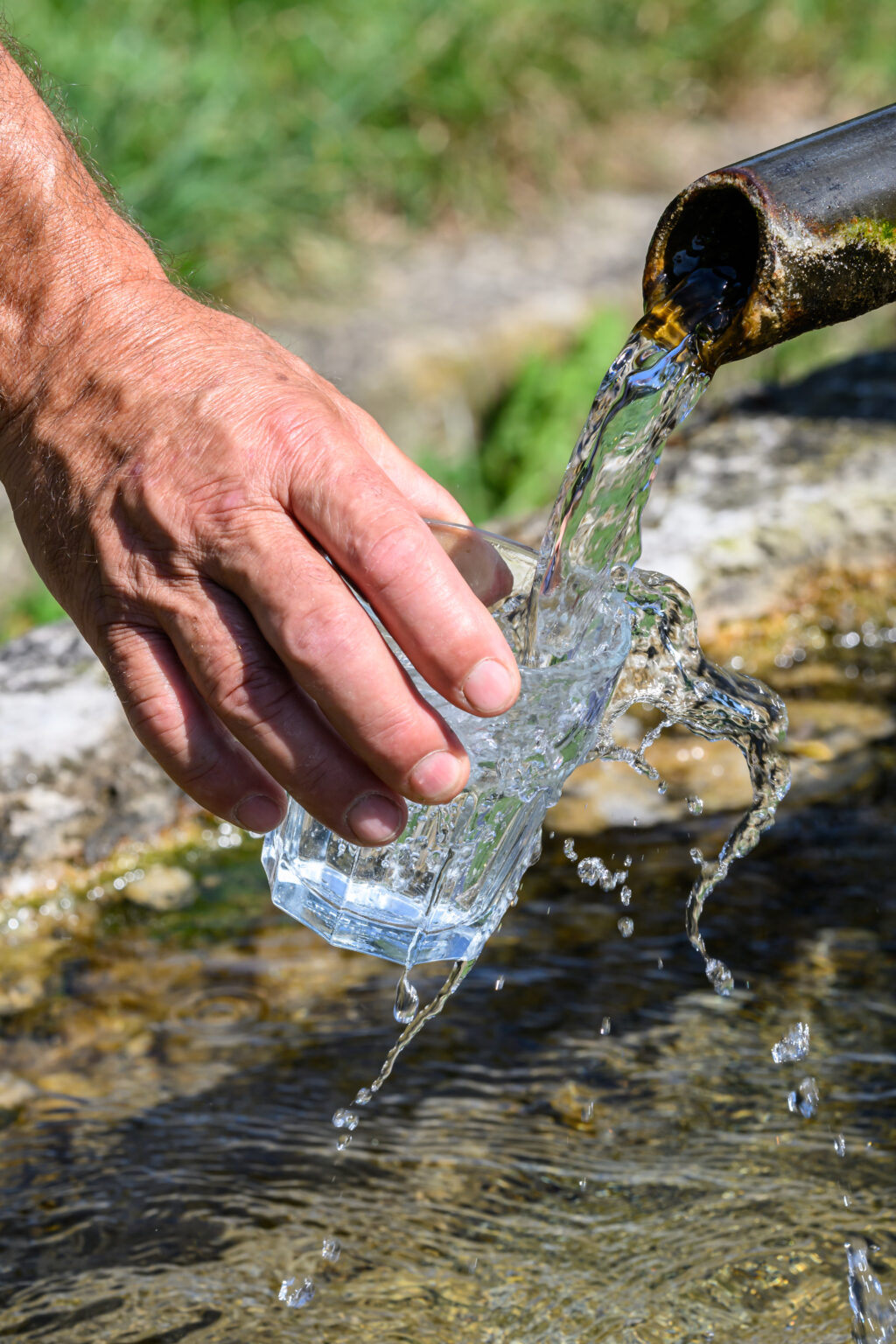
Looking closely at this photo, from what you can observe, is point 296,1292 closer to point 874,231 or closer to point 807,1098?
point 807,1098

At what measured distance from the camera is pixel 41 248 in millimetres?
1472

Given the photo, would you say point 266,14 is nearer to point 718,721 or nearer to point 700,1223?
point 718,721

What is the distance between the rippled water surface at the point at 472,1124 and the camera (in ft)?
5.28

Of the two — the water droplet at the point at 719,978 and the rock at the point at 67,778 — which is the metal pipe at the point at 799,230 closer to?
the water droplet at the point at 719,978

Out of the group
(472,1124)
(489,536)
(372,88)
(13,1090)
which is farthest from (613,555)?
(372,88)

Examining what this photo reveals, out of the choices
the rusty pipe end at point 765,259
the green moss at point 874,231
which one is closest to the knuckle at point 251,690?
the rusty pipe end at point 765,259

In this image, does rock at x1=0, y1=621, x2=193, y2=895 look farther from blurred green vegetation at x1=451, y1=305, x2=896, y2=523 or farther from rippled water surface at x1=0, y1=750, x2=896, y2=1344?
blurred green vegetation at x1=451, y1=305, x2=896, y2=523

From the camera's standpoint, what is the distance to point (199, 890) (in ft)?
7.85

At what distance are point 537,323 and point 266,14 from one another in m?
1.98

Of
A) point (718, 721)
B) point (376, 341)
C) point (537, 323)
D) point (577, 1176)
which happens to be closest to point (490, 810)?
point (718, 721)

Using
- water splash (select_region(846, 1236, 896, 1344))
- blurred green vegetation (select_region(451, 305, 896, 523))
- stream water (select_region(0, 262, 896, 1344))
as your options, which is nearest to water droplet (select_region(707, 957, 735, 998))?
stream water (select_region(0, 262, 896, 1344))

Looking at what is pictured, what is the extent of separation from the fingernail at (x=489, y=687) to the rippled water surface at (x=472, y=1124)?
80 cm

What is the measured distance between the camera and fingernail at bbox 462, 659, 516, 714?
119 centimetres

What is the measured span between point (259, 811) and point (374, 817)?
6.4 inches
